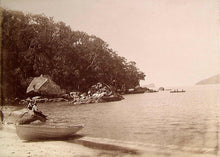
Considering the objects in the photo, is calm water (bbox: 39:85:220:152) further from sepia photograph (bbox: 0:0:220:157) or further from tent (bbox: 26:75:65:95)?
tent (bbox: 26:75:65:95)

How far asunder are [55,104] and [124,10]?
119 centimetres

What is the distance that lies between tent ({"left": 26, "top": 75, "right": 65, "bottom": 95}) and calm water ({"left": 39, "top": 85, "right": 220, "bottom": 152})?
15cm

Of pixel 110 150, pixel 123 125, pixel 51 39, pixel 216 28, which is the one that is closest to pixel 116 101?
pixel 123 125

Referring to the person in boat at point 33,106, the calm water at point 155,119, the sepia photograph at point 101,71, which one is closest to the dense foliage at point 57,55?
the sepia photograph at point 101,71

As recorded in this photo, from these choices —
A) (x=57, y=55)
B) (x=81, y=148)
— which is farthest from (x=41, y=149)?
(x=57, y=55)

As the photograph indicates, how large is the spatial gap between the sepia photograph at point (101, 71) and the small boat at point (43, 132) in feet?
0.03

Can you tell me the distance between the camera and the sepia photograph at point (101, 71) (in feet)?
9.02

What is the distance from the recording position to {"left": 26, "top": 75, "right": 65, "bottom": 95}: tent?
3.09m

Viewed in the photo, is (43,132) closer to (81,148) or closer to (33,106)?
(33,106)

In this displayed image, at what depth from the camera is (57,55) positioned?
309 centimetres

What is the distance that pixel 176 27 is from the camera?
2.88 m

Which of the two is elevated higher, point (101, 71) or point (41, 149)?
point (101, 71)

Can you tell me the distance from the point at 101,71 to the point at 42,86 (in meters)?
0.62

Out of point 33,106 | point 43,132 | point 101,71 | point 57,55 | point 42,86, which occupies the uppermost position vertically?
point 57,55
